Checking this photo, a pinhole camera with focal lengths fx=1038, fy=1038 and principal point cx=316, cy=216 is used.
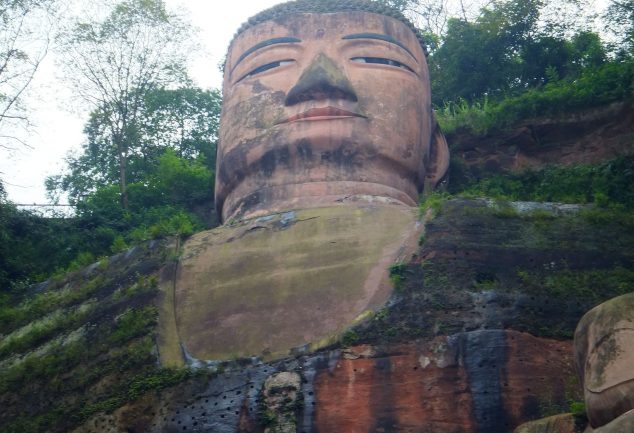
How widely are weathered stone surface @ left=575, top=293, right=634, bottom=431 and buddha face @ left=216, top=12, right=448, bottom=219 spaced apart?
5076 millimetres

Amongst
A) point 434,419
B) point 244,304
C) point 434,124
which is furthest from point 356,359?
point 434,124

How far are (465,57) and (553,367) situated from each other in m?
9.68

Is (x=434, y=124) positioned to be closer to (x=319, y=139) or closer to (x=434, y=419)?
(x=319, y=139)

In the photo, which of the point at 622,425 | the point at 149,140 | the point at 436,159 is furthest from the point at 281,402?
the point at 149,140

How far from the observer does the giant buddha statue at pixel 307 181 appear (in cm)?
984

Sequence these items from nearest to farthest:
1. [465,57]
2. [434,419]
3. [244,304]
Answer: [434,419]
[244,304]
[465,57]

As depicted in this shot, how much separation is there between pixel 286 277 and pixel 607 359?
4.08 m

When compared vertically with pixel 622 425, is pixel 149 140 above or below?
above

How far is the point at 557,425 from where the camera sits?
7371 millimetres

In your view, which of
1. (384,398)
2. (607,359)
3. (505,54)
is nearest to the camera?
(607,359)

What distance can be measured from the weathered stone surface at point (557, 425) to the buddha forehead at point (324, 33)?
6.48 m

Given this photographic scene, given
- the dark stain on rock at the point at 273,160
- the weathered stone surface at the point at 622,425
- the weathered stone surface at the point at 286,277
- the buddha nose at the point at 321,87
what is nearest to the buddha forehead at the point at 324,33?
the buddha nose at the point at 321,87

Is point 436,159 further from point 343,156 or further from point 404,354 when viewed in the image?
point 404,354

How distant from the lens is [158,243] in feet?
37.0
